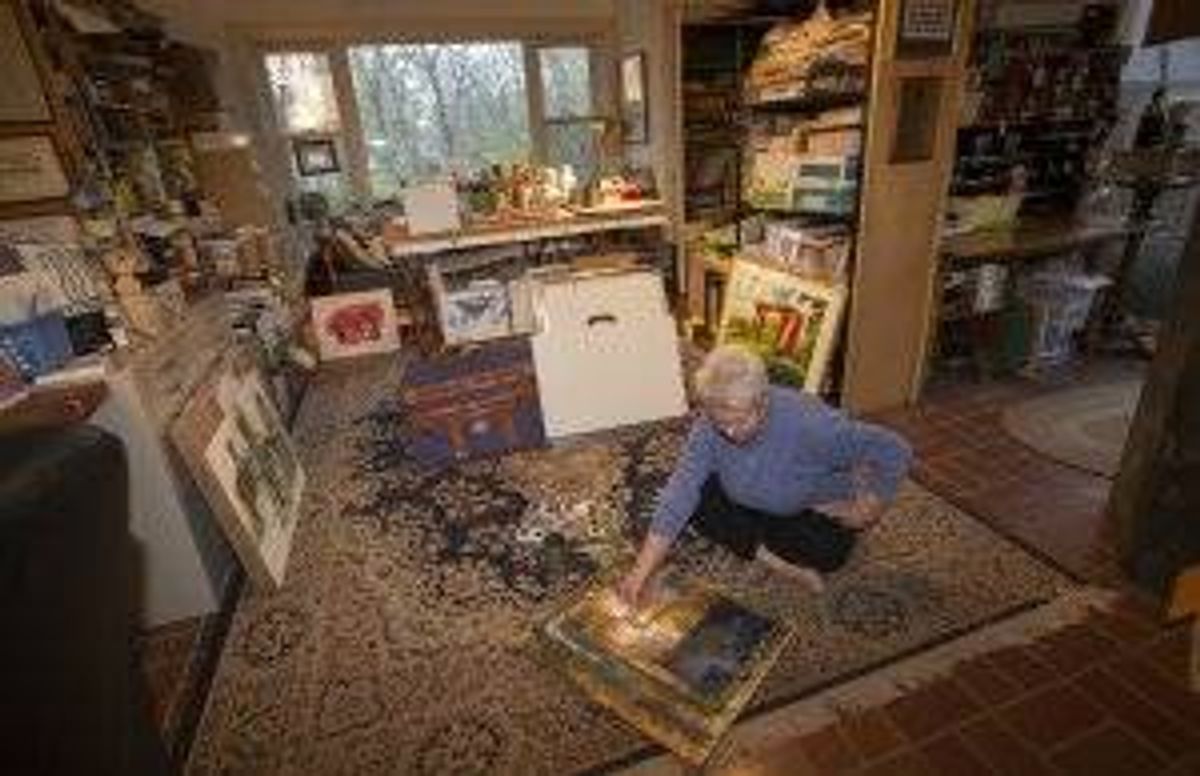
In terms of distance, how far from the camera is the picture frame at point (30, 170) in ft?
8.89

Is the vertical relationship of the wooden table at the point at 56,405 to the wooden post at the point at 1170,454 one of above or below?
above

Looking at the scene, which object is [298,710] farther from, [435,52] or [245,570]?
[435,52]

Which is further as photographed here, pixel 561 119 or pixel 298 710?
pixel 561 119

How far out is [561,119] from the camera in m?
6.24

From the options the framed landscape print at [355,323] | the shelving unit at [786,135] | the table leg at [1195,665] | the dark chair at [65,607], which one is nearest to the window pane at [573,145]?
the shelving unit at [786,135]

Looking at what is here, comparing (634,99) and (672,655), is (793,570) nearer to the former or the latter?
(672,655)

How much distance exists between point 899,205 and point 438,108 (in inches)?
170

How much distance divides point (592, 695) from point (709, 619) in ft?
1.30

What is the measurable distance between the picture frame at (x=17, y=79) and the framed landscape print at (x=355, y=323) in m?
1.97

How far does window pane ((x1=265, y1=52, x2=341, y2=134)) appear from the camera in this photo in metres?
5.54

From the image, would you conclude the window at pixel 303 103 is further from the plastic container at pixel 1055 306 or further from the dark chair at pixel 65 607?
the dark chair at pixel 65 607

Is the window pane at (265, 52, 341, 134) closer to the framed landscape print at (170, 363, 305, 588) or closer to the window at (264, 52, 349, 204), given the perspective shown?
the window at (264, 52, 349, 204)

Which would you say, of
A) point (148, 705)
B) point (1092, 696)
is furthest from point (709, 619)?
point (148, 705)

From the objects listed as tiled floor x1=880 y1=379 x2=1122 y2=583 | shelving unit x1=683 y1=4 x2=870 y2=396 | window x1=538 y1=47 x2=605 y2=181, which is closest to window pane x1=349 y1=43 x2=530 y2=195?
window x1=538 y1=47 x2=605 y2=181
